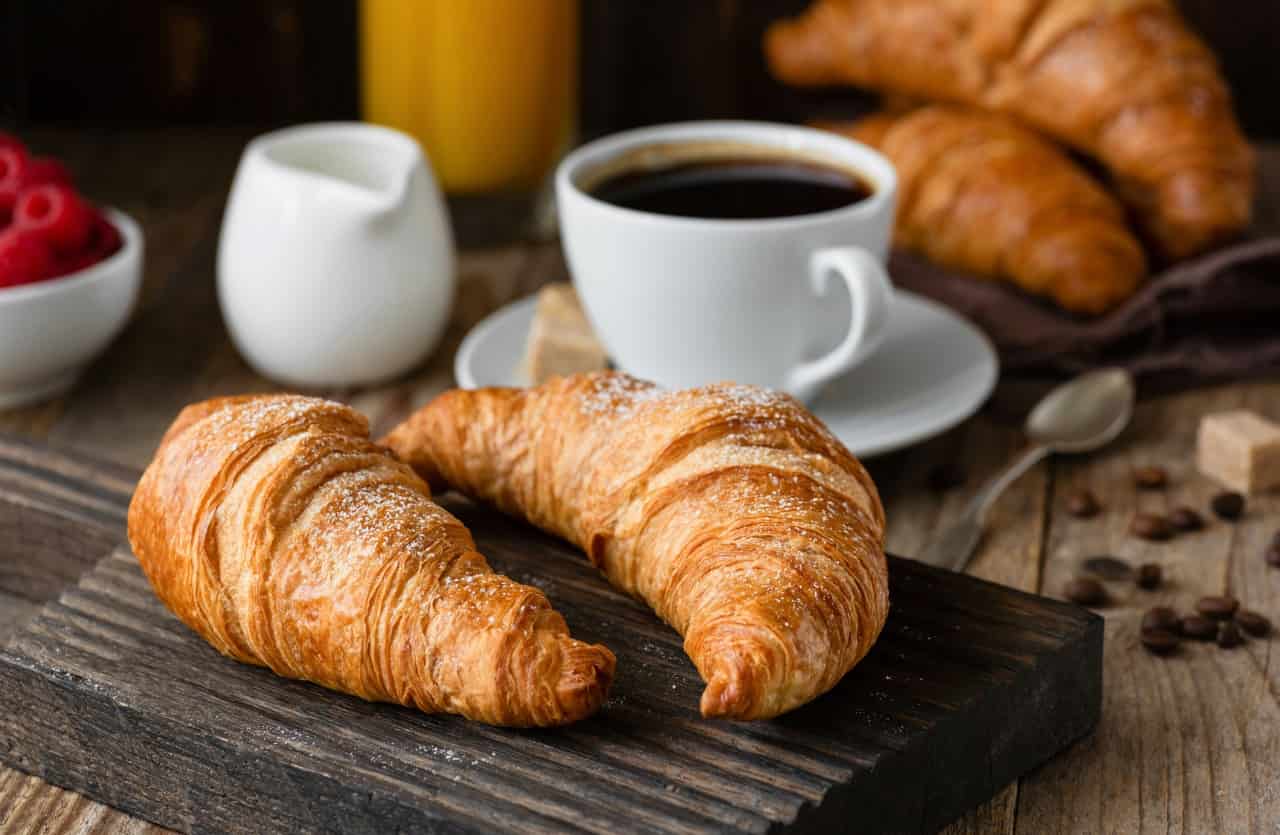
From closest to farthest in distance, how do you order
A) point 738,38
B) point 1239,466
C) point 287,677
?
point 287,677 < point 1239,466 < point 738,38

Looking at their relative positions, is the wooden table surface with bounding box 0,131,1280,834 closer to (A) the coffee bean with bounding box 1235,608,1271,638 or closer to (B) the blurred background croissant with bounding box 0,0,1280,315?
(A) the coffee bean with bounding box 1235,608,1271,638

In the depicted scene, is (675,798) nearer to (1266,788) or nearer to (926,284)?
(1266,788)

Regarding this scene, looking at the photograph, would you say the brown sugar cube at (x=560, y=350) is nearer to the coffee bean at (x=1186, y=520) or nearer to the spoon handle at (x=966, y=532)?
the spoon handle at (x=966, y=532)

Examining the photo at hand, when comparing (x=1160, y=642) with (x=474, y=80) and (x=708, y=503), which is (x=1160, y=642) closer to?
(x=708, y=503)

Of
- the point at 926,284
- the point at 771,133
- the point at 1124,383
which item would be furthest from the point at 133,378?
the point at 1124,383

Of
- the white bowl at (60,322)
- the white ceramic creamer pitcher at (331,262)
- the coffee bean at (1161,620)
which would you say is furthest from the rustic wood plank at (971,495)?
the white bowl at (60,322)

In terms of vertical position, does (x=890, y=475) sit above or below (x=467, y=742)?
below

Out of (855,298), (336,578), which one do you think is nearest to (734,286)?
(855,298)
